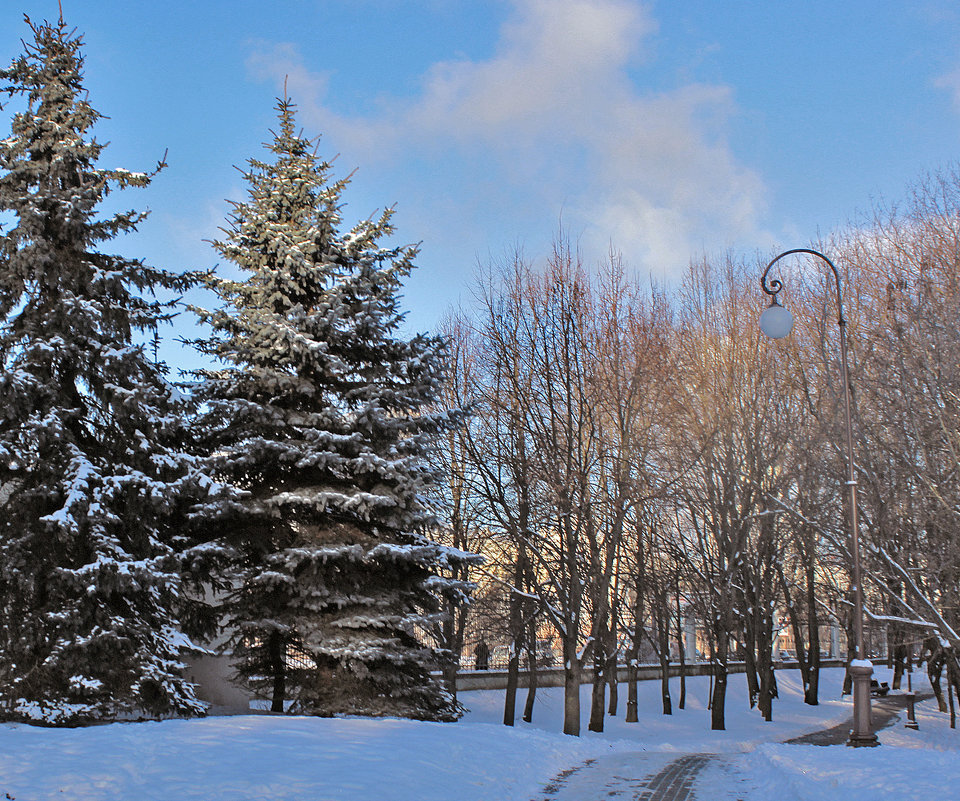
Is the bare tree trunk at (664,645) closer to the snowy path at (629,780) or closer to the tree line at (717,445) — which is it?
the tree line at (717,445)

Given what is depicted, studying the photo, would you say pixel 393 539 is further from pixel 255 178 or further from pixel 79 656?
pixel 255 178

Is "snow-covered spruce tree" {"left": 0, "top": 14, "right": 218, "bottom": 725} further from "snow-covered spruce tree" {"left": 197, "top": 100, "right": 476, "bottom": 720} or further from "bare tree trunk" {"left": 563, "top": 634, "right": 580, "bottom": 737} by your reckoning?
"bare tree trunk" {"left": 563, "top": 634, "right": 580, "bottom": 737}

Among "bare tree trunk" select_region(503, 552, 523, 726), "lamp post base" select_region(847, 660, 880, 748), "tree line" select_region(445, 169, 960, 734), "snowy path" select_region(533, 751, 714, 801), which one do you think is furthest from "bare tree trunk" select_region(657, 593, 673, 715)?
"lamp post base" select_region(847, 660, 880, 748)

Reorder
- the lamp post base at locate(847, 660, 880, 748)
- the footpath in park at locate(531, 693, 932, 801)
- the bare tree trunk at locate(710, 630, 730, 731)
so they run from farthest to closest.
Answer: the bare tree trunk at locate(710, 630, 730, 731), the lamp post base at locate(847, 660, 880, 748), the footpath in park at locate(531, 693, 932, 801)

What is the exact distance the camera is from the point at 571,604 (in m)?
22.7

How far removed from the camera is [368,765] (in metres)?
11.1

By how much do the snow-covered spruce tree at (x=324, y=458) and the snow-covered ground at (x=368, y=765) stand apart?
231 cm

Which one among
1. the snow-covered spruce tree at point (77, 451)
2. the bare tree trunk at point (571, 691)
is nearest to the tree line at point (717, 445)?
the bare tree trunk at point (571, 691)

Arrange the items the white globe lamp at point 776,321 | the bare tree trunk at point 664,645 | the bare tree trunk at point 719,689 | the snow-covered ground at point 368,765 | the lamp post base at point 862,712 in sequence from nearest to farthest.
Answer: the snow-covered ground at point 368,765, the lamp post base at point 862,712, the white globe lamp at point 776,321, the bare tree trunk at point 719,689, the bare tree trunk at point 664,645

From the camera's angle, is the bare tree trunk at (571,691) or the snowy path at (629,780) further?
the bare tree trunk at (571,691)

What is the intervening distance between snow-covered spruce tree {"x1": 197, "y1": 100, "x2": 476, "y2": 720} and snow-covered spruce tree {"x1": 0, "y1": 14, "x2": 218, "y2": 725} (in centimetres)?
146

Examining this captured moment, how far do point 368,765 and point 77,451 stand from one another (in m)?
8.04

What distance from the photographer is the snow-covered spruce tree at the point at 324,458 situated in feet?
56.5

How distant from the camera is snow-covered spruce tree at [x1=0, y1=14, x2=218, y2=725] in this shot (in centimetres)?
1470
